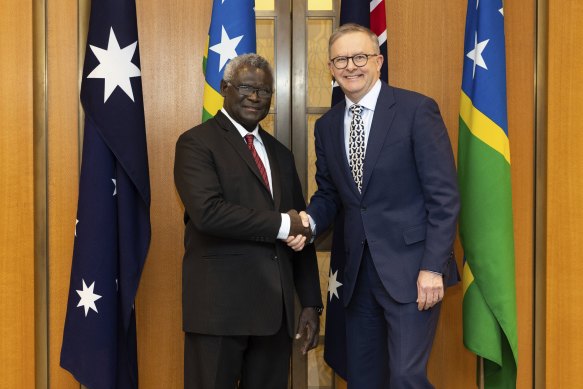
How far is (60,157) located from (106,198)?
487 millimetres

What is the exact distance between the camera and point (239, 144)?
2184 millimetres

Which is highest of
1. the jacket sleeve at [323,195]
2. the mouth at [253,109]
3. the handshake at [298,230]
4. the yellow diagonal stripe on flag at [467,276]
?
the mouth at [253,109]

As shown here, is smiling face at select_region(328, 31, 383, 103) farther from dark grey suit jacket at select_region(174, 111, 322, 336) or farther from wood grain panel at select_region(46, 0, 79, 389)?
wood grain panel at select_region(46, 0, 79, 389)

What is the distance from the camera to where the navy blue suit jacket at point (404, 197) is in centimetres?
207

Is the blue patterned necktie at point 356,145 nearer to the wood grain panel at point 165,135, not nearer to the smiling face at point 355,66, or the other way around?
the smiling face at point 355,66

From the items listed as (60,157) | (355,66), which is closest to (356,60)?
(355,66)

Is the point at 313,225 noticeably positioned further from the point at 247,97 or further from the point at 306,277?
the point at 247,97

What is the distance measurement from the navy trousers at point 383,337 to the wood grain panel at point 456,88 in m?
0.79

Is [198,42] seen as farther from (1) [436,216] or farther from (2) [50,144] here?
(1) [436,216]

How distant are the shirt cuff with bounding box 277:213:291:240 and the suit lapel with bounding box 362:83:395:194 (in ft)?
0.99

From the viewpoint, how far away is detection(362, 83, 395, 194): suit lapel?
2152 mm

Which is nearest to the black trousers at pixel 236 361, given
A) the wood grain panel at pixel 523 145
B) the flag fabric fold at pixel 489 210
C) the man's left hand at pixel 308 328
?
the man's left hand at pixel 308 328

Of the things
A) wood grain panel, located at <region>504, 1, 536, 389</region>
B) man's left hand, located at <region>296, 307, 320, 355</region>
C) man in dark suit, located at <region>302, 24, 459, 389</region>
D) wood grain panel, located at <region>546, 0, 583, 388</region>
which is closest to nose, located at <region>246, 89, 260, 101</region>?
man in dark suit, located at <region>302, 24, 459, 389</region>

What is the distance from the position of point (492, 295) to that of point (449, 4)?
4.72 ft
